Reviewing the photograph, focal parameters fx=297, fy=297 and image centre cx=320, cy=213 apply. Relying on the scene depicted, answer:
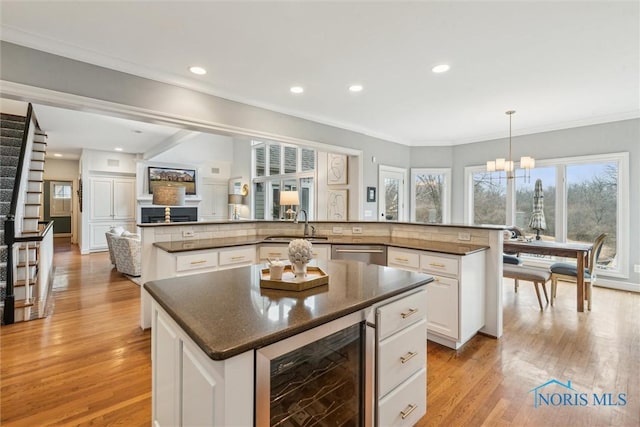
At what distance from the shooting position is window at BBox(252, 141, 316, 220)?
Answer: 7309mm

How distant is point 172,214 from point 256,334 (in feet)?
28.2

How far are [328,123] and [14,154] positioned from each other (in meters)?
4.54

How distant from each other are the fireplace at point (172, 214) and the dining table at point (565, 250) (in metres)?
8.01

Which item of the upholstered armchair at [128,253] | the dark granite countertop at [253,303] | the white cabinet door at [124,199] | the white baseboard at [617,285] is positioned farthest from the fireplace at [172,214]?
the white baseboard at [617,285]

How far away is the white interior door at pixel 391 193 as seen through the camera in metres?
5.81

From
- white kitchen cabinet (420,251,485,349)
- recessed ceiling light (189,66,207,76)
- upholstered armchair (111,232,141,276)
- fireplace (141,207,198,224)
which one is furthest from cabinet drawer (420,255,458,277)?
fireplace (141,207,198,224)

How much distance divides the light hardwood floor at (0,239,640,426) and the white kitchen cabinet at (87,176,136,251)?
16.8 feet

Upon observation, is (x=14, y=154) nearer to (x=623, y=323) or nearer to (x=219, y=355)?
(x=219, y=355)

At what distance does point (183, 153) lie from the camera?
28.2 ft

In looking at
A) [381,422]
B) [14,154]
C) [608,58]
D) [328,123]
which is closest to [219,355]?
[381,422]

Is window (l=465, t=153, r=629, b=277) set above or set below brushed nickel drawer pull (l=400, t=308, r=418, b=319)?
above

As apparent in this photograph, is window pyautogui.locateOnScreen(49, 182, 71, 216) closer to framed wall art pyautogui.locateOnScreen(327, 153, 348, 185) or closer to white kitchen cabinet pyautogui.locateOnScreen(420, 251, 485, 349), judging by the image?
framed wall art pyautogui.locateOnScreen(327, 153, 348, 185)

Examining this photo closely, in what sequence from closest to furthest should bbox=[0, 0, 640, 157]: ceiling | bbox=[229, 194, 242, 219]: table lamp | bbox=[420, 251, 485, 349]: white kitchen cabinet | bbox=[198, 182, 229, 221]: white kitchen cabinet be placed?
bbox=[0, 0, 640, 157]: ceiling < bbox=[420, 251, 485, 349]: white kitchen cabinet < bbox=[229, 194, 242, 219]: table lamp < bbox=[198, 182, 229, 221]: white kitchen cabinet

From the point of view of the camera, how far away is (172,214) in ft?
28.0
